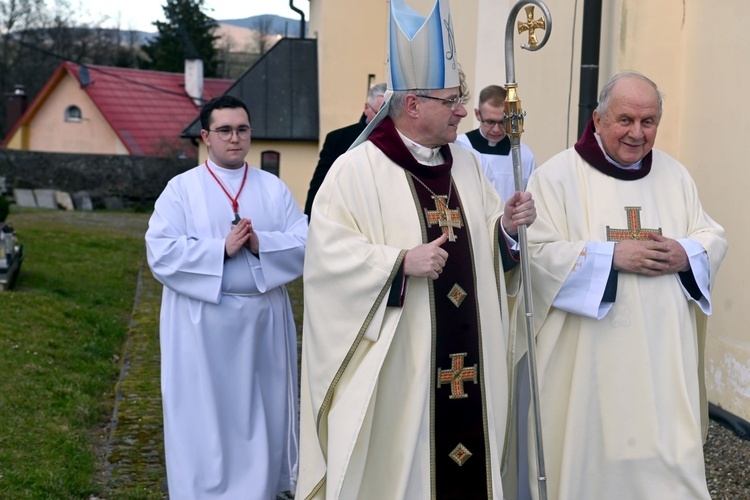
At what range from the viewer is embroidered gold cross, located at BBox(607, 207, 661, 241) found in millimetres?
4605

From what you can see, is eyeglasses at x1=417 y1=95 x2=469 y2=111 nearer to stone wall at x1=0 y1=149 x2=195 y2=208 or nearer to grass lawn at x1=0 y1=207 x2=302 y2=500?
grass lawn at x1=0 y1=207 x2=302 y2=500

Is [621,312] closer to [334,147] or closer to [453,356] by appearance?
[453,356]

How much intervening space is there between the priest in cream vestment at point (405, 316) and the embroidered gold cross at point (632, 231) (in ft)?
1.72

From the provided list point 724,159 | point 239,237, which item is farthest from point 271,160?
point 239,237

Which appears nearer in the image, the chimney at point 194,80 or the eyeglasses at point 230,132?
the eyeglasses at point 230,132

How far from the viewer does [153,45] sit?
51250 mm

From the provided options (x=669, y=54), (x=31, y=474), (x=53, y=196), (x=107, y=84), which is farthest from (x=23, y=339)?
(x=107, y=84)

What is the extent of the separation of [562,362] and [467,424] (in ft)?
1.91

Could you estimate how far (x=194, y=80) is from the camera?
40.0 meters

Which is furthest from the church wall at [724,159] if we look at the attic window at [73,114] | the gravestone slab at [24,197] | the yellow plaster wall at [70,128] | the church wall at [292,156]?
the attic window at [73,114]

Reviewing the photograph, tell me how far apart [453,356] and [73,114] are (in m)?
39.9

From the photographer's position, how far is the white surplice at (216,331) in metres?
5.24

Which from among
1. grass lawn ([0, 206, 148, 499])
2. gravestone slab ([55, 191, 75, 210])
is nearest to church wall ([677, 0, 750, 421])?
grass lawn ([0, 206, 148, 499])

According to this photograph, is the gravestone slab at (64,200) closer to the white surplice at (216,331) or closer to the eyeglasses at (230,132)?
the white surplice at (216,331)
